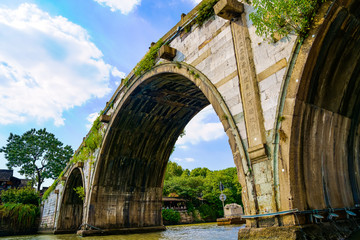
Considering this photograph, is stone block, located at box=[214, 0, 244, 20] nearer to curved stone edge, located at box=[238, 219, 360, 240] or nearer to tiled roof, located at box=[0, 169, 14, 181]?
curved stone edge, located at box=[238, 219, 360, 240]

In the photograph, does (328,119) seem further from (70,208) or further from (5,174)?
(5,174)

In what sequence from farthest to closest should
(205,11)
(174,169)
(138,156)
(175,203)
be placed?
(174,169)
(175,203)
(138,156)
(205,11)

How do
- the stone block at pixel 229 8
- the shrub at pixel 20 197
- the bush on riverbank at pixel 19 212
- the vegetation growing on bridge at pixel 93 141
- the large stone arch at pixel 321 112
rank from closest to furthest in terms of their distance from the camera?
the large stone arch at pixel 321 112
the stone block at pixel 229 8
the vegetation growing on bridge at pixel 93 141
the bush on riverbank at pixel 19 212
the shrub at pixel 20 197

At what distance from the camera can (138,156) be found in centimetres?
1525

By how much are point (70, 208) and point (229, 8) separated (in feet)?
64.0

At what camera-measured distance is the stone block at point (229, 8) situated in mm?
6427

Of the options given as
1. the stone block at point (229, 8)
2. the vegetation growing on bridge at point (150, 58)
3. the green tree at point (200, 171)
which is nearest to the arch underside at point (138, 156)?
the vegetation growing on bridge at point (150, 58)

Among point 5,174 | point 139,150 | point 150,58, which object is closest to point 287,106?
point 150,58

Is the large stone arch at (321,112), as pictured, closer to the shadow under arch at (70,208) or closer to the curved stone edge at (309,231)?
the curved stone edge at (309,231)

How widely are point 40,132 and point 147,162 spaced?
25435 mm

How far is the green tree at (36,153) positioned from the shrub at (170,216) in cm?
1572

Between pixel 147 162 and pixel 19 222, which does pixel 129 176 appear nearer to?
pixel 147 162

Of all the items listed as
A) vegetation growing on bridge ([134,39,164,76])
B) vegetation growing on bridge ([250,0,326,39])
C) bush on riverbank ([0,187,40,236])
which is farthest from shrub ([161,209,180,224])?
vegetation growing on bridge ([250,0,326,39])

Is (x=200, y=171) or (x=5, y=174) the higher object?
(x=200, y=171)
